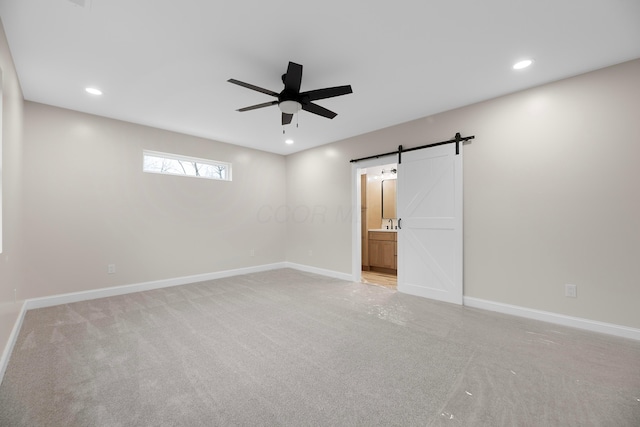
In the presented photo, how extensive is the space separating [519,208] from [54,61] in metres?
5.29

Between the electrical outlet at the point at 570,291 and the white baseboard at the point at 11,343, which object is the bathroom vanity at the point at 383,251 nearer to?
the electrical outlet at the point at 570,291

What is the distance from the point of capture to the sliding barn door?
366 centimetres

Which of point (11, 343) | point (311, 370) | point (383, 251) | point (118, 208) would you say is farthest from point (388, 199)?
point (11, 343)

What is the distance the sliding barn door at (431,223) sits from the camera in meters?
3.66

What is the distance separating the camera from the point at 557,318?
9.55 ft

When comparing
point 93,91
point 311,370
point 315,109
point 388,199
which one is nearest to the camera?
point 311,370

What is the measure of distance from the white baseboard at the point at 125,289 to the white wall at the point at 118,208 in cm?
7

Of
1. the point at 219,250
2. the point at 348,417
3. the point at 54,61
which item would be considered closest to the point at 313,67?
the point at 54,61

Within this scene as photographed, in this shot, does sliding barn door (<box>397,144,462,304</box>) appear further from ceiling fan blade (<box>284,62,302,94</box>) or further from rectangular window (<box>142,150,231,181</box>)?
rectangular window (<box>142,150,231,181</box>)

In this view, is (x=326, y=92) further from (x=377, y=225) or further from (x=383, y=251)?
(x=377, y=225)

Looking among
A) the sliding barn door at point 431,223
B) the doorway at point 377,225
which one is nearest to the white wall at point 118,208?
the doorway at point 377,225

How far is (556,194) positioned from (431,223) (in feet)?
4.68

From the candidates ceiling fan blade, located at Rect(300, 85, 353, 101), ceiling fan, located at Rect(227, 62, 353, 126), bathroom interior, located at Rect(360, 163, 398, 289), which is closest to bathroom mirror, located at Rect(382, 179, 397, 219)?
bathroom interior, located at Rect(360, 163, 398, 289)

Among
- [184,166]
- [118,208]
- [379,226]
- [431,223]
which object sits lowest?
[379,226]
